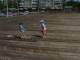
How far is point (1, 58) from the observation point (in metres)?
13.0

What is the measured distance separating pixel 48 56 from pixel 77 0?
6456 cm

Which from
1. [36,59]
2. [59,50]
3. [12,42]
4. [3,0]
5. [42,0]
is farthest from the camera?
[42,0]

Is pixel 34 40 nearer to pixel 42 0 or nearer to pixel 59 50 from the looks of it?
pixel 59 50

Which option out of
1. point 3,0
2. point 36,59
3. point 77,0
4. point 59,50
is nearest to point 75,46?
point 59,50

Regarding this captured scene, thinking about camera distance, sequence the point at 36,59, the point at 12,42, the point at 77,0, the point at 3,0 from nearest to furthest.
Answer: the point at 36,59, the point at 12,42, the point at 3,0, the point at 77,0

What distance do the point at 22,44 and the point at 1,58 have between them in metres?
4.22

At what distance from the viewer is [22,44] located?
1717cm

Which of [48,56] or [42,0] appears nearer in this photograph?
[48,56]

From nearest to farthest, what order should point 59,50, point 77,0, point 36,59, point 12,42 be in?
point 36,59
point 59,50
point 12,42
point 77,0

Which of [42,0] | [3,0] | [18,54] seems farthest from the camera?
[42,0]

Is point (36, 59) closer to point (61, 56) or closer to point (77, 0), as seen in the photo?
point (61, 56)

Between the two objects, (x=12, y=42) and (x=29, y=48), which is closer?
(x=29, y=48)

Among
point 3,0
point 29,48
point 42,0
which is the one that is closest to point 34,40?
point 29,48

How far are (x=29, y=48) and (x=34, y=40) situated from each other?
2.95 m
